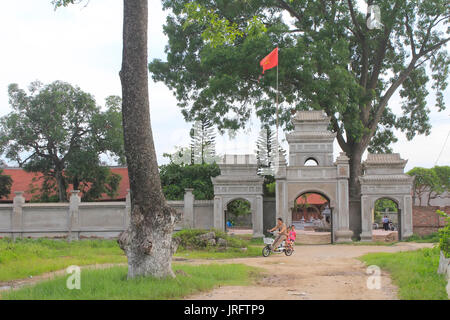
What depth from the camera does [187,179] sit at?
1143 inches

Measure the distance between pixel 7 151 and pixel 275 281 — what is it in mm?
20409

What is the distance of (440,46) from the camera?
80.6 ft

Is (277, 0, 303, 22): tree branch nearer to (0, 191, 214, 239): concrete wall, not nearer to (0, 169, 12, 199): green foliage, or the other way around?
(0, 191, 214, 239): concrete wall

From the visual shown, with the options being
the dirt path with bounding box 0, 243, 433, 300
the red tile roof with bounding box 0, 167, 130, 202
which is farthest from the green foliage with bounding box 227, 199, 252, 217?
the dirt path with bounding box 0, 243, 433, 300

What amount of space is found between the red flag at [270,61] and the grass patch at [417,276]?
986 centimetres

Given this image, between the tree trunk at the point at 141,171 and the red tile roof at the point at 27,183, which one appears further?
the red tile roof at the point at 27,183

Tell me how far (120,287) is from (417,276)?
5.30 m

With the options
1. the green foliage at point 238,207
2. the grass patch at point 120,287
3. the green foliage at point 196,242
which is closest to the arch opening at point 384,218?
the green foliage at point 238,207

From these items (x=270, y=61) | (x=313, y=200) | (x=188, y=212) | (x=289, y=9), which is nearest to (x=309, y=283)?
(x=270, y=61)

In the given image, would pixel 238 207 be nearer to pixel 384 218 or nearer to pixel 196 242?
pixel 384 218

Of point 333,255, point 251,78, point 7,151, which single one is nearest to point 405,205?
point 333,255

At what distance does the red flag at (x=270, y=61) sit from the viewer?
1953 cm

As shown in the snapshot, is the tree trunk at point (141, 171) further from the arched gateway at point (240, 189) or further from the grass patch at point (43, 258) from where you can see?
the arched gateway at point (240, 189)
